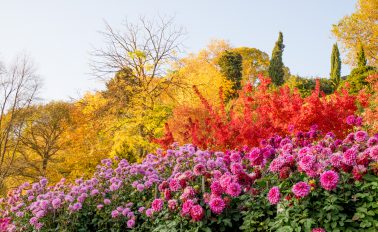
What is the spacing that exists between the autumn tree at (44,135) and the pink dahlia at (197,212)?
16.8 metres

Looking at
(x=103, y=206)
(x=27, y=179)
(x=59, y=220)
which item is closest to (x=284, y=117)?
(x=103, y=206)

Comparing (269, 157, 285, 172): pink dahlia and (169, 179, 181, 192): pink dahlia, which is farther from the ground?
(269, 157, 285, 172): pink dahlia

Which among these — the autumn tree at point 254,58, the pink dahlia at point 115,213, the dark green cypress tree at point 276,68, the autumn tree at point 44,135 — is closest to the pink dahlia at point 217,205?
the pink dahlia at point 115,213

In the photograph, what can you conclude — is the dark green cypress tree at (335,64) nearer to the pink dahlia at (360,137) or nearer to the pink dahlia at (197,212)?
the pink dahlia at (360,137)

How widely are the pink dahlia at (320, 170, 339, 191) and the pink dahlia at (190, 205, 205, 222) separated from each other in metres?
1.17

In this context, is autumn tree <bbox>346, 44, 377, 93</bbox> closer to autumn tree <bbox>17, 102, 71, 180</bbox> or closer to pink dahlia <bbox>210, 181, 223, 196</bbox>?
autumn tree <bbox>17, 102, 71, 180</bbox>

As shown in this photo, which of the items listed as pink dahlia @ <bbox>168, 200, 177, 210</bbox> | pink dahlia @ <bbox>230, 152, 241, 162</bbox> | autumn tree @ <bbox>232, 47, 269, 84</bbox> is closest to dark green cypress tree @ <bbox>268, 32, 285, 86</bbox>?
autumn tree @ <bbox>232, 47, 269, 84</bbox>

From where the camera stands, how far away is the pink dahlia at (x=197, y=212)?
12.8 ft

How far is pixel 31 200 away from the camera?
22.6ft

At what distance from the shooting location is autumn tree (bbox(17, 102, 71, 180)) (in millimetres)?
19984

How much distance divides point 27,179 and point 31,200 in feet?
44.3

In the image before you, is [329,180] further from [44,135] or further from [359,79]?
[44,135]

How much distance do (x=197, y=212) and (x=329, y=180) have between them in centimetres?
126

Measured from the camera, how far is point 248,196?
14.0 feet
